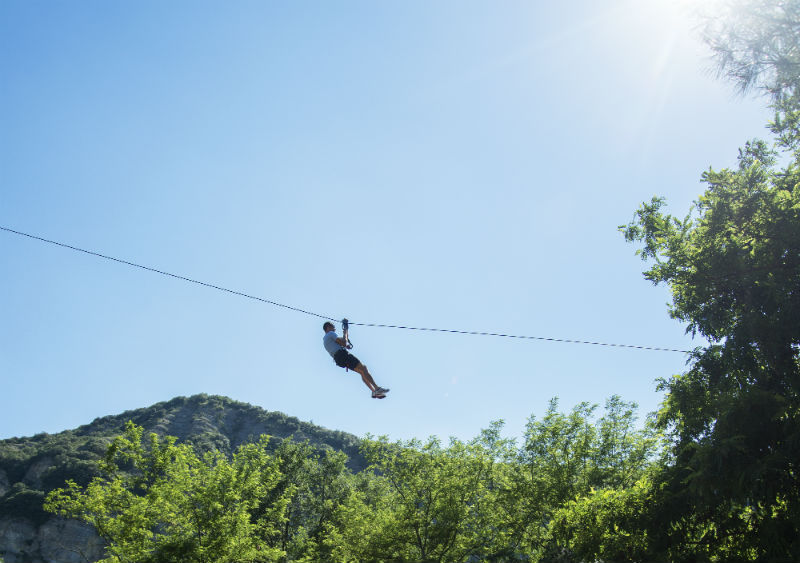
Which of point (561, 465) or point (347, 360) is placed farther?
point (561, 465)

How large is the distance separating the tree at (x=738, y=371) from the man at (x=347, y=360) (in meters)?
6.34

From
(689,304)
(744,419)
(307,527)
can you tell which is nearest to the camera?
(744,419)

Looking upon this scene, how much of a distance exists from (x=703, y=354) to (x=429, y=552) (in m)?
14.1

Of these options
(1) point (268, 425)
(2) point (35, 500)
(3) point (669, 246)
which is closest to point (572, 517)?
(3) point (669, 246)

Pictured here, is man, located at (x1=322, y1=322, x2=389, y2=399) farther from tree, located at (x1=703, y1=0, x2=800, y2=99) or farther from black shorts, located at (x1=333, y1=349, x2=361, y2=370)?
tree, located at (x1=703, y1=0, x2=800, y2=99)

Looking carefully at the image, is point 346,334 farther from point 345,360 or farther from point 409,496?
point 409,496

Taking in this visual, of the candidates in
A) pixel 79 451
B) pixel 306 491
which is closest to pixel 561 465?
pixel 306 491

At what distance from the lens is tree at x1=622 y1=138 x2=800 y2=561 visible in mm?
8625

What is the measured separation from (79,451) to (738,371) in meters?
106

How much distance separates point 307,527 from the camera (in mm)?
30391

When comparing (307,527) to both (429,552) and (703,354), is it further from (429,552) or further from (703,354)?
(703,354)

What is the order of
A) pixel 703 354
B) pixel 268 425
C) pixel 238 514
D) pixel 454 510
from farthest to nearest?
pixel 268 425 < pixel 454 510 < pixel 238 514 < pixel 703 354

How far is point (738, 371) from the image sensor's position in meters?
10.5

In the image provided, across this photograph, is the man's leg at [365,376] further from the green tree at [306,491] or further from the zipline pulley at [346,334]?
the green tree at [306,491]
